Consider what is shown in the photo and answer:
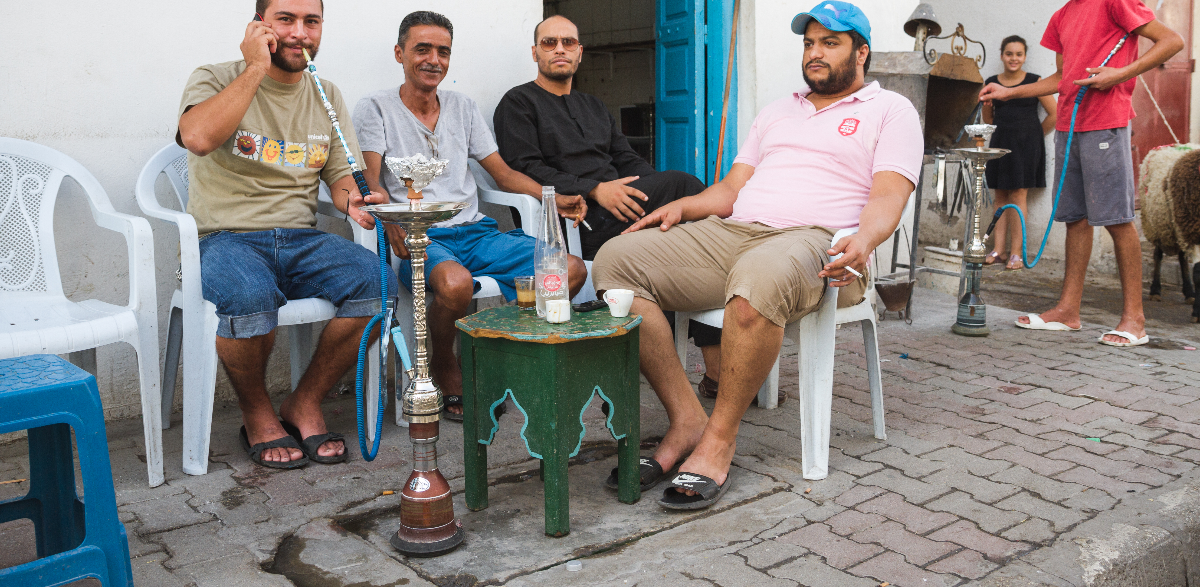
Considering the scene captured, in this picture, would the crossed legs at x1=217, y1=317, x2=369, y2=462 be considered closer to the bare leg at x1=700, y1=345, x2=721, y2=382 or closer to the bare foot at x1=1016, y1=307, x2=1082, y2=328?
the bare leg at x1=700, y1=345, x2=721, y2=382

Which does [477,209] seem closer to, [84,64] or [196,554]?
[84,64]

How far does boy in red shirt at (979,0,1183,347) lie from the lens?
461 cm

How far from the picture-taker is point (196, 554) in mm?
2430

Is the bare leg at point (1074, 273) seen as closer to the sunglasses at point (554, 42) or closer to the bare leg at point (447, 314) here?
the sunglasses at point (554, 42)

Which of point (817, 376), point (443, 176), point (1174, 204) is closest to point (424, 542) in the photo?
point (817, 376)

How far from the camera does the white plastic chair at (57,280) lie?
9.05 feet

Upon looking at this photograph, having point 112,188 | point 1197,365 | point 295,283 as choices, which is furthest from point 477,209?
point 1197,365

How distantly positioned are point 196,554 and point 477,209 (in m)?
2.02

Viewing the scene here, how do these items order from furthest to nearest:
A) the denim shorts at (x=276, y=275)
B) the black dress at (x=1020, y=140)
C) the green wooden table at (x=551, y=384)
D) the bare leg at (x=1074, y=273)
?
the black dress at (x=1020, y=140), the bare leg at (x=1074, y=273), the denim shorts at (x=276, y=275), the green wooden table at (x=551, y=384)

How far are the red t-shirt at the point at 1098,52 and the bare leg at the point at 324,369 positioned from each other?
389 centimetres

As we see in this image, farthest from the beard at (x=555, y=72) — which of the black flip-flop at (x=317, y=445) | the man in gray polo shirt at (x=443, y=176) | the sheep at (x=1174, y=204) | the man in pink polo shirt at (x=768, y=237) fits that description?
the sheep at (x=1174, y=204)

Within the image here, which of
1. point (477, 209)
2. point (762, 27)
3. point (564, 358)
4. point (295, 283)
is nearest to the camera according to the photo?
point (564, 358)

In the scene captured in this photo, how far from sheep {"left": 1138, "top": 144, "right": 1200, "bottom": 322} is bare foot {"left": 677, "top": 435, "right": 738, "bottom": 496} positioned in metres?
4.08

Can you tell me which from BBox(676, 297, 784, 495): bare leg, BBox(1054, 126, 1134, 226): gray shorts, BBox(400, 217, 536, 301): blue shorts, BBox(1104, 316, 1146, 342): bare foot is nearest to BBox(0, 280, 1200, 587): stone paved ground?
BBox(676, 297, 784, 495): bare leg
